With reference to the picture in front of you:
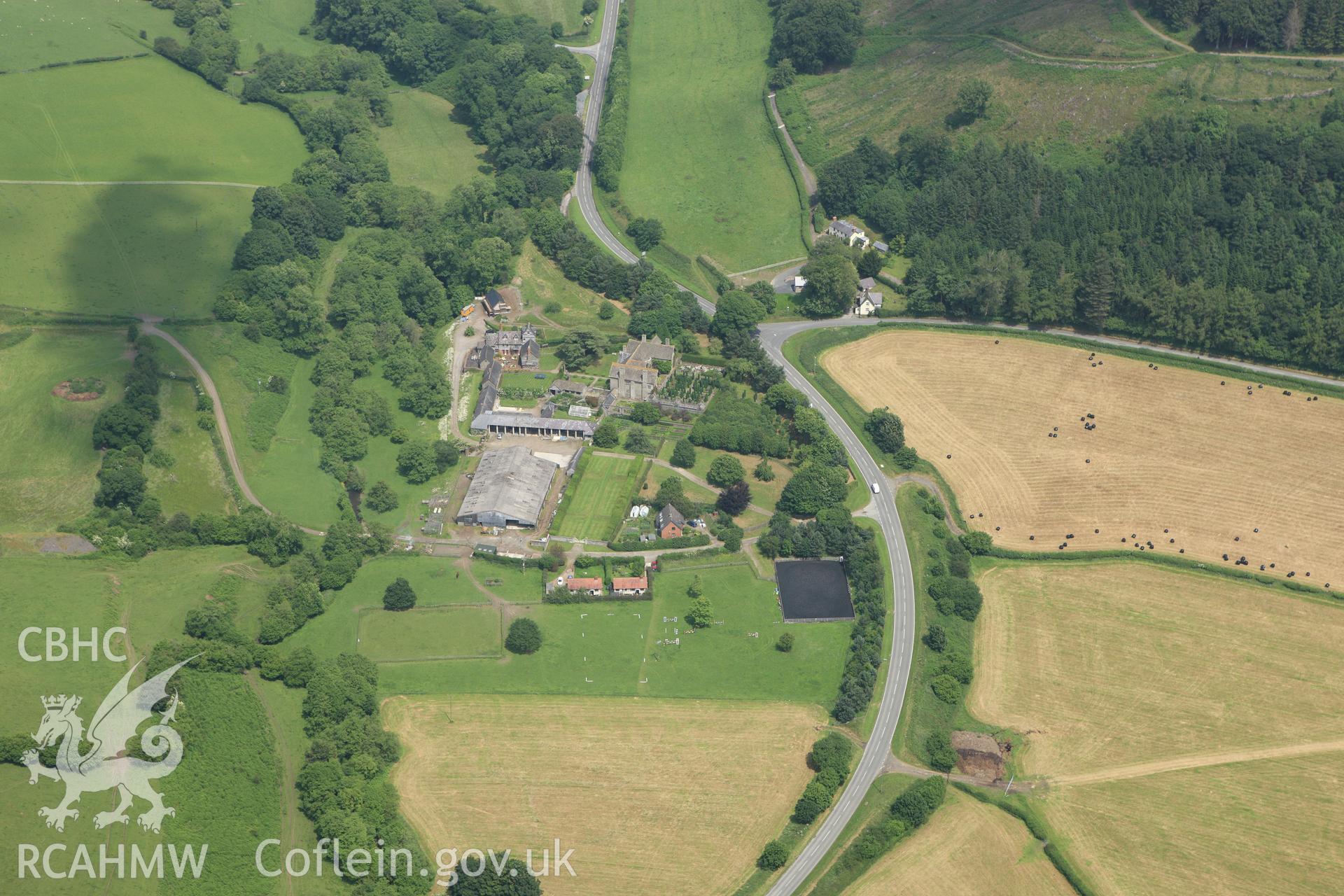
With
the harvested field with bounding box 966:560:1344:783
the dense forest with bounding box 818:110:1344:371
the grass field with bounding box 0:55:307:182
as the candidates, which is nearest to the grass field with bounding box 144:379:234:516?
the grass field with bounding box 0:55:307:182

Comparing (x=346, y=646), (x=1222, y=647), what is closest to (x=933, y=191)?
(x=1222, y=647)

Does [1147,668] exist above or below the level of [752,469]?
above

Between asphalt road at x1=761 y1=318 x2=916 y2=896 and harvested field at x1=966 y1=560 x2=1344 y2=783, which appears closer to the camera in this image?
asphalt road at x1=761 y1=318 x2=916 y2=896

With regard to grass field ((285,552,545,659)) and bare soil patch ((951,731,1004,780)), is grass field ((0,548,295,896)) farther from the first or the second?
bare soil patch ((951,731,1004,780))

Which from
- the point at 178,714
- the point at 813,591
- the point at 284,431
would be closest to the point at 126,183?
the point at 284,431

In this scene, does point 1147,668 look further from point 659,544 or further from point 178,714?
point 178,714

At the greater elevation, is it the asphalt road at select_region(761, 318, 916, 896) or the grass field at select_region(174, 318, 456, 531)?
the asphalt road at select_region(761, 318, 916, 896)

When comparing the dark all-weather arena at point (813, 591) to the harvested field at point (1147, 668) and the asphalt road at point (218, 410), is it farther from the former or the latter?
the asphalt road at point (218, 410)
